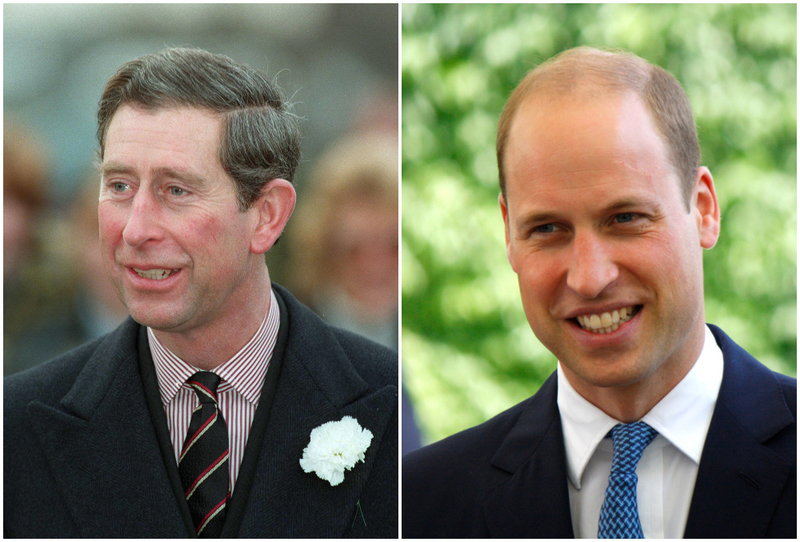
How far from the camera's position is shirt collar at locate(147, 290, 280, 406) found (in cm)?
295

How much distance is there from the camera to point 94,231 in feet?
9.89

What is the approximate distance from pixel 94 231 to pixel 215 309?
56 cm

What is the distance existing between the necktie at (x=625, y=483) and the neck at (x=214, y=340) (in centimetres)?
138

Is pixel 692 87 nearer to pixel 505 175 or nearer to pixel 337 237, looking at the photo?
pixel 505 175

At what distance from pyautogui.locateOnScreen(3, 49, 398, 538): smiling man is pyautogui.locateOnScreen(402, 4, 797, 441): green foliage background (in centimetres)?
44

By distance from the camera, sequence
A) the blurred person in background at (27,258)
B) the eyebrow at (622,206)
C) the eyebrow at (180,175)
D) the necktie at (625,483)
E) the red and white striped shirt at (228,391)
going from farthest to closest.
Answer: the blurred person in background at (27,258)
the red and white striped shirt at (228,391)
the eyebrow at (180,175)
the necktie at (625,483)
the eyebrow at (622,206)

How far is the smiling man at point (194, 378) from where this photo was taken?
9.35 ft

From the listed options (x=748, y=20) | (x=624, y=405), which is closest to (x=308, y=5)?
(x=748, y=20)

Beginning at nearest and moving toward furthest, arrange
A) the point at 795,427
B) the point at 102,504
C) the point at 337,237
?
the point at 795,427, the point at 102,504, the point at 337,237

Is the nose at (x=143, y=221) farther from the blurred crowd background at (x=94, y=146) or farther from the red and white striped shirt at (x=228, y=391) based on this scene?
the red and white striped shirt at (x=228, y=391)

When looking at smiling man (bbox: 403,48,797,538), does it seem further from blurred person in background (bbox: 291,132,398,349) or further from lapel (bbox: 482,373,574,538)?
blurred person in background (bbox: 291,132,398,349)

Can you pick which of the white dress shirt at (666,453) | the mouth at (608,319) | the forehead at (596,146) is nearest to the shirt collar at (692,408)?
the white dress shirt at (666,453)

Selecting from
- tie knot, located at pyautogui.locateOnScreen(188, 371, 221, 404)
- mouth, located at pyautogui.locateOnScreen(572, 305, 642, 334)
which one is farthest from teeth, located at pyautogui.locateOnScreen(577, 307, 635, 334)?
tie knot, located at pyautogui.locateOnScreen(188, 371, 221, 404)

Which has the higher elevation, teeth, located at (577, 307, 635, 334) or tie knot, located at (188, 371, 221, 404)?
teeth, located at (577, 307, 635, 334)
